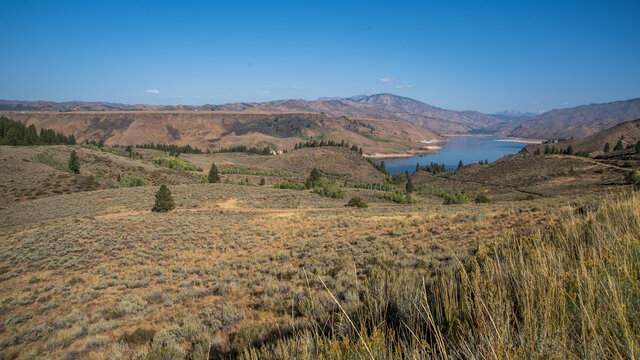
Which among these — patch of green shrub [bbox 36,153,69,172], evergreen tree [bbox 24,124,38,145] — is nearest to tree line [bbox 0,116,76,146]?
evergreen tree [bbox 24,124,38,145]

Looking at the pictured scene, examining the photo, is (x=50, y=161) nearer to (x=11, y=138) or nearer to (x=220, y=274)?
(x=11, y=138)

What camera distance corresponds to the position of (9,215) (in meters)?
25.8

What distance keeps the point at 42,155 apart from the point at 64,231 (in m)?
50.6

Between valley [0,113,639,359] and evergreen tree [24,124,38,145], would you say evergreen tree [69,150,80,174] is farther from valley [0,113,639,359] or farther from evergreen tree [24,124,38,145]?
evergreen tree [24,124,38,145]

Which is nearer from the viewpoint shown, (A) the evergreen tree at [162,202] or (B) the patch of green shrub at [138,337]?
(B) the patch of green shrub at [138,337]

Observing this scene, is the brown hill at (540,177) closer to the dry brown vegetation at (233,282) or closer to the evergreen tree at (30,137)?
the dry brown vegetation at (233,282)

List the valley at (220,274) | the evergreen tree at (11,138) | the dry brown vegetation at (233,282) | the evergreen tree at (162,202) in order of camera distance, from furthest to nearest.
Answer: the evergreen tree at (11,138)
the evergreen tree at (162,202)
the valley at (220,274)
the dry brown vegetation at (233,282)

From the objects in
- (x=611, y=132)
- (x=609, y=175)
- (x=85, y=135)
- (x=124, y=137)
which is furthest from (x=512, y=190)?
(x=85, y=135)

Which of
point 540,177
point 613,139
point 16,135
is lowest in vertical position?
point 540,177

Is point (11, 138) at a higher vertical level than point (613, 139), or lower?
lower

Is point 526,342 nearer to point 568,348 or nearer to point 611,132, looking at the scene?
point 568,348

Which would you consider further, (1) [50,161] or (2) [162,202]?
(1) [50,161]

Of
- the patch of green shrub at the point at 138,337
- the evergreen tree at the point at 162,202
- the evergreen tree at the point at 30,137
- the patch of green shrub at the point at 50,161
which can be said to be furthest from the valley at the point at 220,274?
the evergreen tree at the point at 30,137

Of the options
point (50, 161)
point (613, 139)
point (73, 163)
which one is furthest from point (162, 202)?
point (613, 139)
